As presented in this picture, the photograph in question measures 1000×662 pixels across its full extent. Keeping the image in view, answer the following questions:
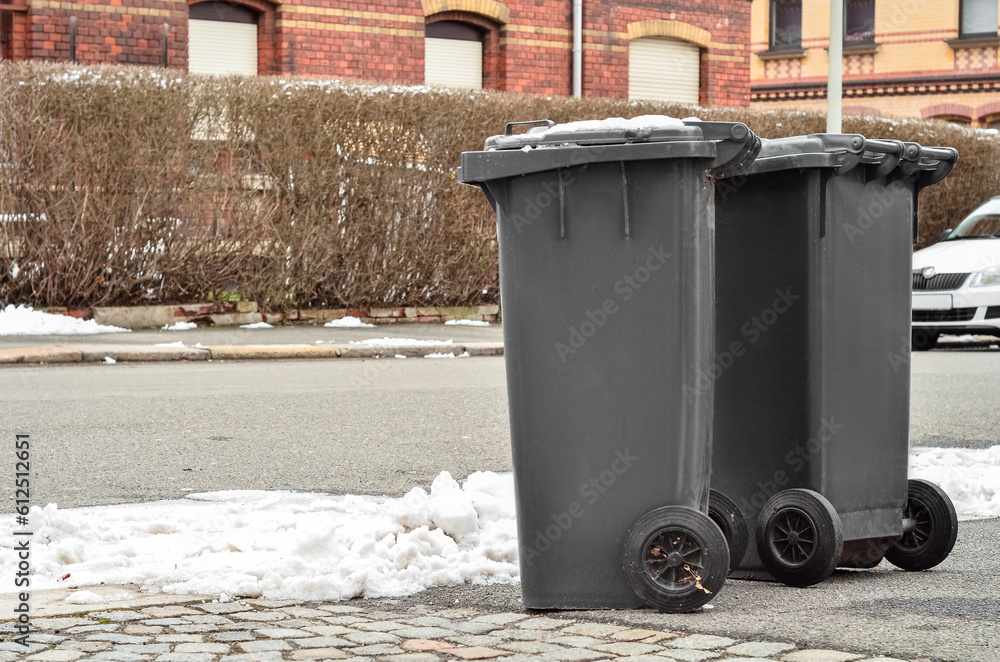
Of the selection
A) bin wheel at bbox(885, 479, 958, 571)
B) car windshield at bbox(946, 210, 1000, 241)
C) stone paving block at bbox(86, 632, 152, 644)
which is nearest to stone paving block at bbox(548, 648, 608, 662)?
stone paving block at bbox(86, 632, 152, 644)

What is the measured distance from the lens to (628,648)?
350cm

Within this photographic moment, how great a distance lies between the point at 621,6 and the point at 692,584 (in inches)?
828

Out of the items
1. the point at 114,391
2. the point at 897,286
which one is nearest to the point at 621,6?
the point at 114,391

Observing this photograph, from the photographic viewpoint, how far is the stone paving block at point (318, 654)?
3457 mm

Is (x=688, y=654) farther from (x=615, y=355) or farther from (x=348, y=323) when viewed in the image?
(x=348, y=323)

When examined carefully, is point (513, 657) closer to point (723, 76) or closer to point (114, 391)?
point (114, 391)

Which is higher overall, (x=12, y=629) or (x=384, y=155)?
(x=384, y=155)

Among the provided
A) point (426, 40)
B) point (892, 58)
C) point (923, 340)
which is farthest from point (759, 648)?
point (892, 58)

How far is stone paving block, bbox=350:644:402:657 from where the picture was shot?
3490 mm

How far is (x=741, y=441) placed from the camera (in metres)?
4.38

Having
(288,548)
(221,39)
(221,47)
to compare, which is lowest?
(288,548)

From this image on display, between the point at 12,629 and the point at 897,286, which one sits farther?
the point at 897,286

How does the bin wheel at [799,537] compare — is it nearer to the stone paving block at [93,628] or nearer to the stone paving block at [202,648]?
the stone paving block at [202,648]

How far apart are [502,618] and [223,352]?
927 cm
